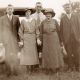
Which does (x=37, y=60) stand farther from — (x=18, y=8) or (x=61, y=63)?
(x=18, y=8)

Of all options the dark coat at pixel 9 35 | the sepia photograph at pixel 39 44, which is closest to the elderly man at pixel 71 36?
the sepia photograph at pixel 39 44

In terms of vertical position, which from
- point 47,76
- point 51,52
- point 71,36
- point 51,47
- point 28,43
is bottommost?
point 47,76

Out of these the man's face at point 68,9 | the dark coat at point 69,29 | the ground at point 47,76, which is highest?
the man's face at point 68,9

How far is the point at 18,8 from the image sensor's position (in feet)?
29.7

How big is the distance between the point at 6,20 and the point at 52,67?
5.45ft

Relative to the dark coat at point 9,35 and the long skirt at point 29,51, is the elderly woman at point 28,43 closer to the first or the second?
the long skirt at point 29,51

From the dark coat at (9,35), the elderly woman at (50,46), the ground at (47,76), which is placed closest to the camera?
the ground at (47,76)

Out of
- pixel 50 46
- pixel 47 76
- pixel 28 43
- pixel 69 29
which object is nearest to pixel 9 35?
pixel 28 43

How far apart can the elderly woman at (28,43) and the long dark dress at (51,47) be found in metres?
0.24

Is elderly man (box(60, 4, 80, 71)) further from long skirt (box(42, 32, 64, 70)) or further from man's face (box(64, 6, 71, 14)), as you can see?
long skirt (box(42, 32, 64, 70))

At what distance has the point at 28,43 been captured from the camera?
689 centimetres

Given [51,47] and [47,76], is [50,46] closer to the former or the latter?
[51,47]

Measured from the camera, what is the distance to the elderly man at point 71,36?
6988mm

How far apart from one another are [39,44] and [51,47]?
1.11ft
